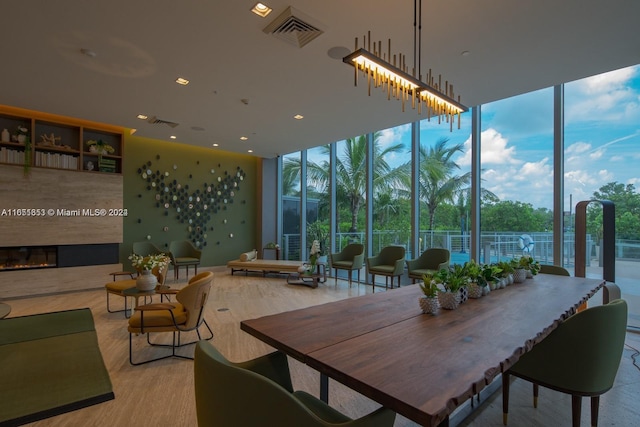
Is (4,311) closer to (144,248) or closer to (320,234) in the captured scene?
(144,248)

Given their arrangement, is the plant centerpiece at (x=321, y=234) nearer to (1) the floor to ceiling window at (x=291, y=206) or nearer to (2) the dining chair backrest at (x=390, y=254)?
(1) the floor to ceiling window at (x=291, y=206)

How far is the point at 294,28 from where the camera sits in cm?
297

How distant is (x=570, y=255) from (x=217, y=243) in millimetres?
7387

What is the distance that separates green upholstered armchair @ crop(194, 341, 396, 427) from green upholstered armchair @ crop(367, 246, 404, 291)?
4.52m

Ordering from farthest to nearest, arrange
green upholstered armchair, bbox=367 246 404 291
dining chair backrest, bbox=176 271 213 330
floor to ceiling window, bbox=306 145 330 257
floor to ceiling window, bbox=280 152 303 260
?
floor to ceiling window, bbox=280 152 303 260, floor to ceiling window, bbox=306 145 330 257, green upholstered armchair, bbox=367 246 404 291, dining chair backrest, bbox=176 271 213 330

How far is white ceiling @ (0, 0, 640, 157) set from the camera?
271cm

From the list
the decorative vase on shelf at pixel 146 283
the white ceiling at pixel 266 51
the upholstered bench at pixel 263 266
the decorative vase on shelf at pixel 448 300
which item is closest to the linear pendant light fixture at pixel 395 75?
the white ceiling at pixel 266 51

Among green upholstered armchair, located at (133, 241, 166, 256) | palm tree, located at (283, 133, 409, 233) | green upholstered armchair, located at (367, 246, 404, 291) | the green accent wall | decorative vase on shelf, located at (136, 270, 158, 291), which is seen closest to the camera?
decorative vase on shelf, located at (136, 270, 158, 291)

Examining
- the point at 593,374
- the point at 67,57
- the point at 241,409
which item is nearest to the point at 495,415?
the point at 593,374

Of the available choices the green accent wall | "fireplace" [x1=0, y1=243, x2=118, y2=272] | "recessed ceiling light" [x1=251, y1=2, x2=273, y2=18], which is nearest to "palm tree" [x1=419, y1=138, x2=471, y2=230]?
"recessed ceiling light" [x1=251, y1=2, x2=273, y2=18]

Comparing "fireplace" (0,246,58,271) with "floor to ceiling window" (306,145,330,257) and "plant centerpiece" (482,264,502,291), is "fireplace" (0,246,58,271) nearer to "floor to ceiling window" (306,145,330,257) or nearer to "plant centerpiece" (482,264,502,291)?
"floor to ceiling window" (306,145,330,257)

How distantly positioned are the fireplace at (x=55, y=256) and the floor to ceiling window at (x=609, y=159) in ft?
25.9

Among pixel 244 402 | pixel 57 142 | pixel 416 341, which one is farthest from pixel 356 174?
pixel 244 402

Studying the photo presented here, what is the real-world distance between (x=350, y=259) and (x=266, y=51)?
4.55 meters
